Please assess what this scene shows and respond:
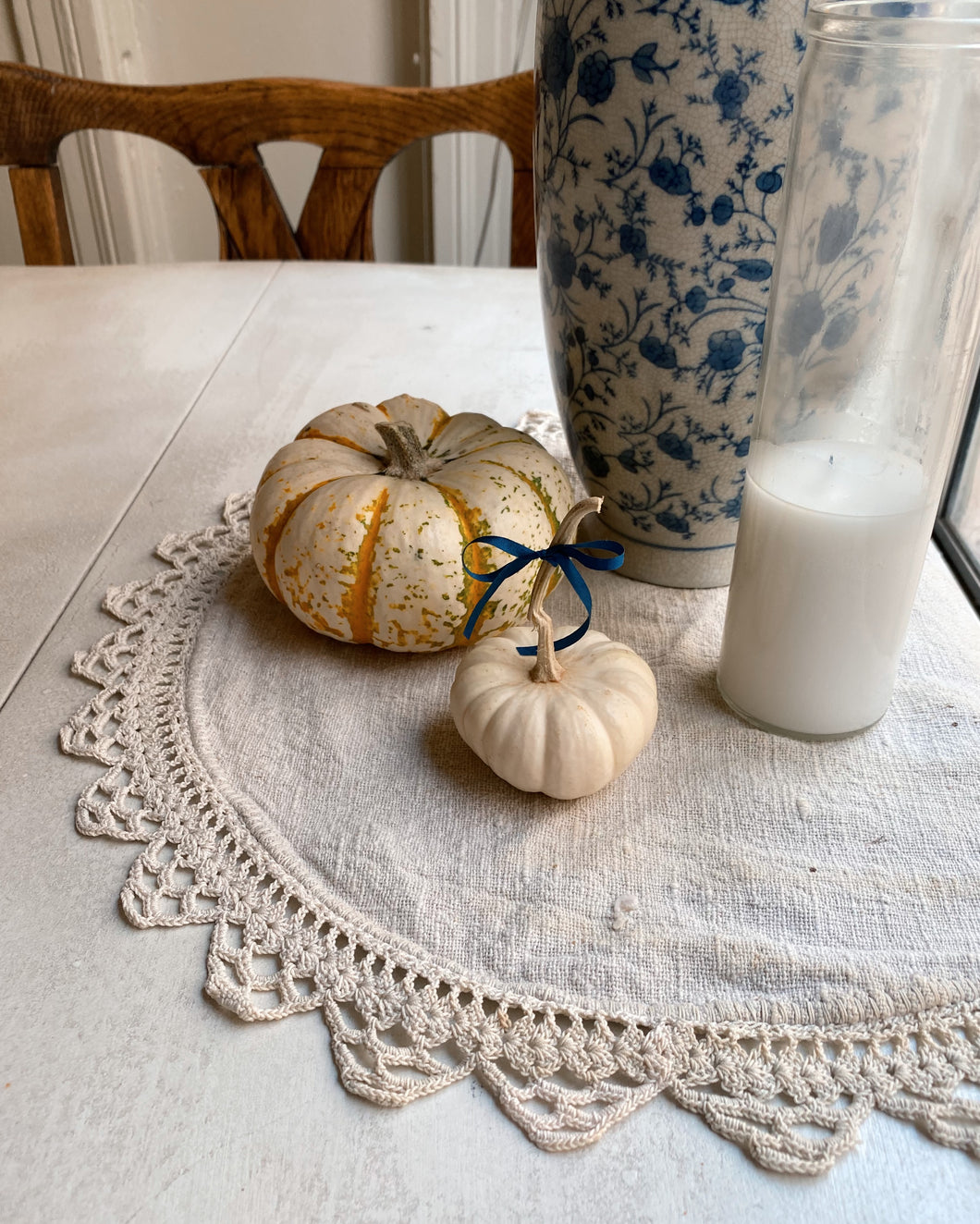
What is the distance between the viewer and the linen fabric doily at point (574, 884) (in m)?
0.35

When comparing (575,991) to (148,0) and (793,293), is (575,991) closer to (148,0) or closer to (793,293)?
(793,293)

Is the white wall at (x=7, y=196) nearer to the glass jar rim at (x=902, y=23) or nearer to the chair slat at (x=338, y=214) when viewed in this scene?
the chair slat at (x=338, y=214)

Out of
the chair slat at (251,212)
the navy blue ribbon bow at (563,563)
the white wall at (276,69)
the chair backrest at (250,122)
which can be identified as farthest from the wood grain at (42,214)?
→ the navy blue ribbon bow at (563,563)

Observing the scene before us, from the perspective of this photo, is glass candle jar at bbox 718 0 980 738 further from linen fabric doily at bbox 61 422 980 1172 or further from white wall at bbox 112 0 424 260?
white wall at bbox 112 0 424 260

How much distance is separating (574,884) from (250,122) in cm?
96

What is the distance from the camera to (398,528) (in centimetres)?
50

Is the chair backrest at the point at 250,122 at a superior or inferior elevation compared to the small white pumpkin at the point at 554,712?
superior

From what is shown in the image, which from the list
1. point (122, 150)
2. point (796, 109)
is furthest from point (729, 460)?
point (122, 150)

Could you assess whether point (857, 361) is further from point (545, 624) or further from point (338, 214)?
point (338, 214)

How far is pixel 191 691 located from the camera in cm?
52

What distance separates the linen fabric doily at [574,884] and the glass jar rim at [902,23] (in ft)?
0.98

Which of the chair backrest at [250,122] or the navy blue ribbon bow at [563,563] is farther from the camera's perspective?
the chair backrest at [250,122]

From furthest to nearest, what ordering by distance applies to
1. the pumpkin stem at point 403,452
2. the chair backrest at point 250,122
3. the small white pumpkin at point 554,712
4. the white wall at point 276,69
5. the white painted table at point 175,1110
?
1. the white wall at point 276,69
2. the chair backrest at point 250,122
3. the pumpkin stem at point 403,452
4. the small white pumpkin at point 554,712
5. the white painted table at point 175,1110

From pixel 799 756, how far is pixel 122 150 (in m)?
1.61
